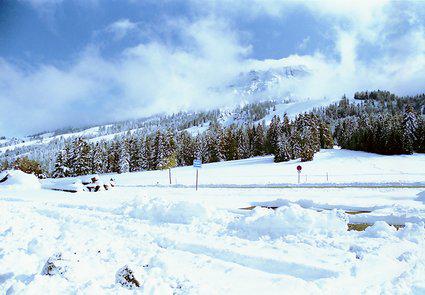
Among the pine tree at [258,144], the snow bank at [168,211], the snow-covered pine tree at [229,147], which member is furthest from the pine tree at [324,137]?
the snow bank at [168,211]

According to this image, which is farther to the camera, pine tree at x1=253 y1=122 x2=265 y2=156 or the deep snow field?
pine tree at x1=253 y1=122 x2=265 y2=156

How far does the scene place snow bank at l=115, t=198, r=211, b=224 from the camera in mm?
14203

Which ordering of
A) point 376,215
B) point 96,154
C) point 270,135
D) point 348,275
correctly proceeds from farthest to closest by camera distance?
1. point 270,135
2. point 96,154
3. point 376,215
4. point 348,275

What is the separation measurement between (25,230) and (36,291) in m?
7.36

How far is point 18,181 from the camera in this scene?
111ft

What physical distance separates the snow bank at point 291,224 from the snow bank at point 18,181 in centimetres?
2723

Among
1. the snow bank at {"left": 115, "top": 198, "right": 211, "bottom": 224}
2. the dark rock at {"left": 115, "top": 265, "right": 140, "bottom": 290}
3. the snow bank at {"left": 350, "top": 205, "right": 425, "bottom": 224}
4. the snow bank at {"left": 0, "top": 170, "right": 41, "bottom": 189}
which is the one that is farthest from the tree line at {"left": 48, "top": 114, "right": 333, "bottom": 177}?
the dark rock at {"left": 115, "top": 265, "right": 140, "bottom": 290}

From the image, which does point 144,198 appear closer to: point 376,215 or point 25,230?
point 25,230

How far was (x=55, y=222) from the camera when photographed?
49.3 feet

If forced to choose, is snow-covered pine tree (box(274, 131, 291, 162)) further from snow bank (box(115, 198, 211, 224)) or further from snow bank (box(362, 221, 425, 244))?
snow bank (box(362, 221, 425, 244))

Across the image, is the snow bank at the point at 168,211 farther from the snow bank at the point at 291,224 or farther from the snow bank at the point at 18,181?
the snow bank at the point at 18,181

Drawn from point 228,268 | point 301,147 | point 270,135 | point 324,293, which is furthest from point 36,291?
point 270,135

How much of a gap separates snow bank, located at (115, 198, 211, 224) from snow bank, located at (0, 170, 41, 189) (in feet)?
68.8

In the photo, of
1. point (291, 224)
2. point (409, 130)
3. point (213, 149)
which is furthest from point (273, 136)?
point (291, 224)
